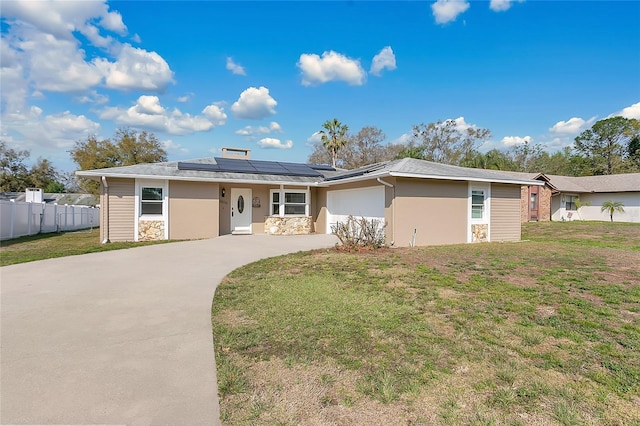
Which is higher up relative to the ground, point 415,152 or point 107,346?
point 415,152

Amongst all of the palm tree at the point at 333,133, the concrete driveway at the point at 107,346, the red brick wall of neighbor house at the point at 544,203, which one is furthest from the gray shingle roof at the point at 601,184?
the concrete driveway at the point at 107,346

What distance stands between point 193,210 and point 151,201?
1603 mm

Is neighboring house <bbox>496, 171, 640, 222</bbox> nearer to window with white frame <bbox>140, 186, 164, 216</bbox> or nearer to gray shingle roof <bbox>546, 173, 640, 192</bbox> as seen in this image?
gray shingle roof <bbox>546, 173, 640, 192</bbox>

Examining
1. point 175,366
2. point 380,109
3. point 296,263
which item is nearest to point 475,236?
point 296,263

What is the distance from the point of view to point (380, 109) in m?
25.3

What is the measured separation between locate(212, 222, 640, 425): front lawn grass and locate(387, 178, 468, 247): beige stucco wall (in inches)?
189

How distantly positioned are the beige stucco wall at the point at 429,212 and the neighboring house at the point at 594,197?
18.5 metres

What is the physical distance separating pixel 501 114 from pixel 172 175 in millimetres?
23020

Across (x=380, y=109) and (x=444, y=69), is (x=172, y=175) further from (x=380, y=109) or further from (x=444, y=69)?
(x=380, y=109)

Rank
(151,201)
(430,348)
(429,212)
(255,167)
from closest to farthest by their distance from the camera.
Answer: (430,348)
(429,212)
(151,201)
(255,167)

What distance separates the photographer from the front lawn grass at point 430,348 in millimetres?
2441

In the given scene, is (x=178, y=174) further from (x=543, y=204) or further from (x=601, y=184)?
(x=601, y=184)

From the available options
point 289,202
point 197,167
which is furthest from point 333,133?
point 197,167

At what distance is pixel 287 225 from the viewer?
1562 centimetres
